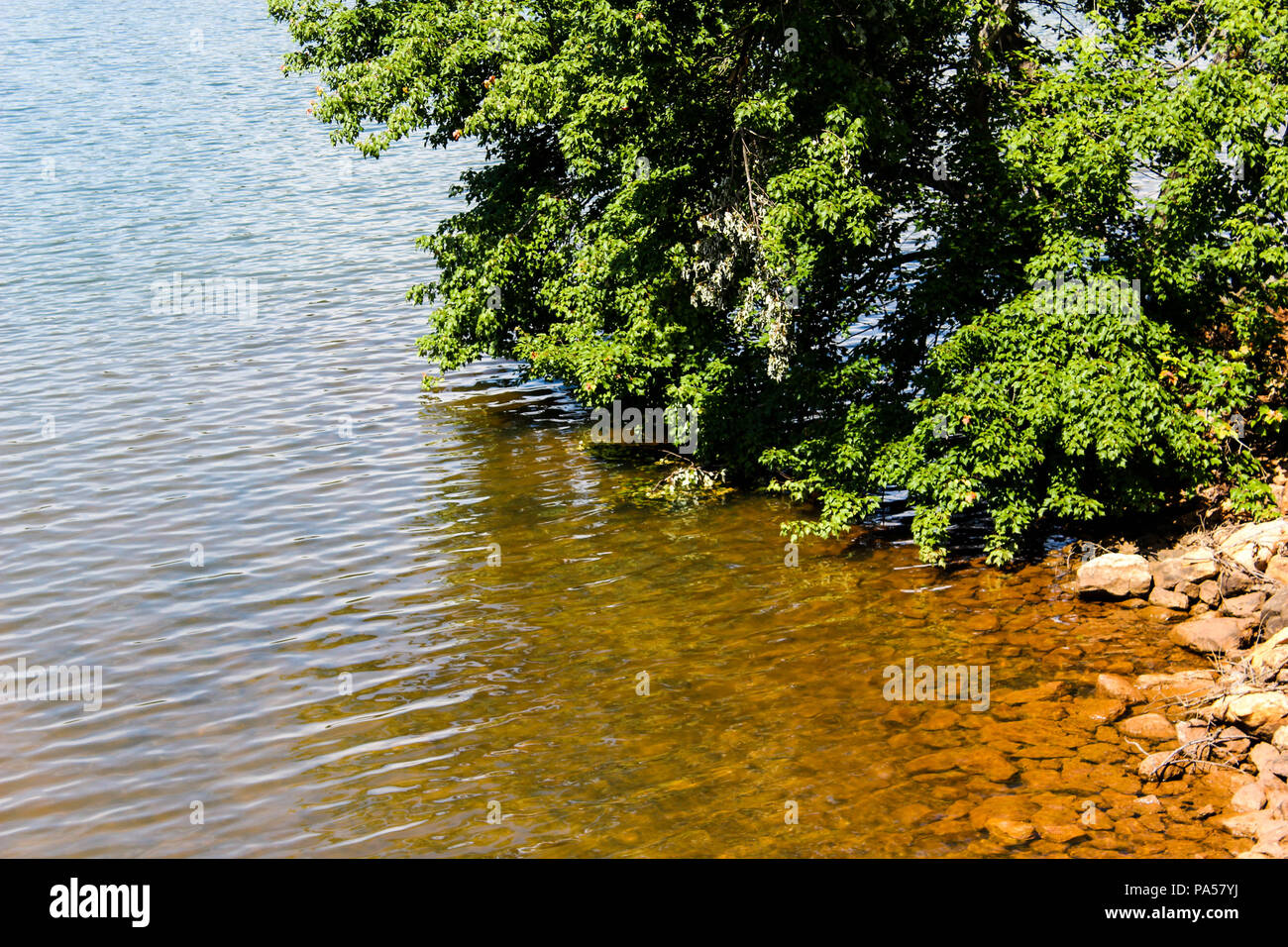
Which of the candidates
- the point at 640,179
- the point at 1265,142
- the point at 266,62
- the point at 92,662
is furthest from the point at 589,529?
the point at 266,62

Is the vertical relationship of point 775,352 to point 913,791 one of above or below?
above

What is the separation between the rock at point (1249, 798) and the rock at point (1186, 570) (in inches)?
185

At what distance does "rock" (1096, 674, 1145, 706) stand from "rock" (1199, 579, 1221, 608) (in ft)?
7.57

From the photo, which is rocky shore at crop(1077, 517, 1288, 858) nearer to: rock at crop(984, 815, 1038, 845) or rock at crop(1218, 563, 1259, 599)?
rock at crop(1218, 563, 1259, 599)

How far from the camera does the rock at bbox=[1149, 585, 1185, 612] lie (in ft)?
55.3

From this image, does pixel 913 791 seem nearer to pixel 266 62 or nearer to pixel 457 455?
pixel 457 455

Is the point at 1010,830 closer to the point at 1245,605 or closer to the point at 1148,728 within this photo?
the point at 1148,728

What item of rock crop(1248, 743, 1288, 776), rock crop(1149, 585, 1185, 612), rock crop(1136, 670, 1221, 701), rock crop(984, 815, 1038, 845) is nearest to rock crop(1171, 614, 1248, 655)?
rock crop(1149, 585, 1185, 612)

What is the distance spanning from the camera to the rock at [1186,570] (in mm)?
16969

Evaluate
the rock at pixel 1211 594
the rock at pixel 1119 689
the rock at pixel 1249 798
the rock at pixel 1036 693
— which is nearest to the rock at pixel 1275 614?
the rock at pixel 1211 594

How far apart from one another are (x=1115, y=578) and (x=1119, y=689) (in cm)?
271

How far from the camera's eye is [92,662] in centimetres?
1784

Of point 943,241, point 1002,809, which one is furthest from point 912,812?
point 943,241

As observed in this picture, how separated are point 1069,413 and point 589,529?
8753 mm
